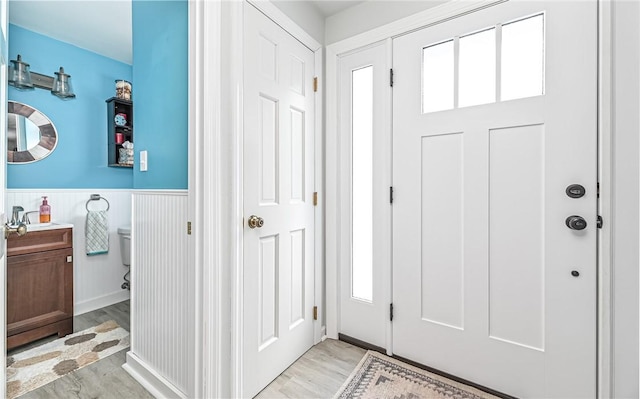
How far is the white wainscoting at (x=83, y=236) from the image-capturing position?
89.6 inches

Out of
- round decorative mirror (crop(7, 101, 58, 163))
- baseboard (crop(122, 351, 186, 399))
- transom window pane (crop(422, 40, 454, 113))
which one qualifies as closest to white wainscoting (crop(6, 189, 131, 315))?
round decorative mirror (crop(7, 101, 58, 163))

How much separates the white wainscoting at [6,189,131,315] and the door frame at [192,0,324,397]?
2030 millimetres

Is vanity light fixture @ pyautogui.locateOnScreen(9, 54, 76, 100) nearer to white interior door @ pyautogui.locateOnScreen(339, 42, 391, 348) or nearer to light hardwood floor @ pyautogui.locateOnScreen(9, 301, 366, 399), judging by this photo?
A: light hardwood floor @ pyautogui.locateOnScreen(9, 301, 366, 399)

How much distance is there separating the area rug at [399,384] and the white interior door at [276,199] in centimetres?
41

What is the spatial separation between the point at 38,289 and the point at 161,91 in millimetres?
1794

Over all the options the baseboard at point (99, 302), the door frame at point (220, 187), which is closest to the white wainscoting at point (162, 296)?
the door frame at point (220, 187)

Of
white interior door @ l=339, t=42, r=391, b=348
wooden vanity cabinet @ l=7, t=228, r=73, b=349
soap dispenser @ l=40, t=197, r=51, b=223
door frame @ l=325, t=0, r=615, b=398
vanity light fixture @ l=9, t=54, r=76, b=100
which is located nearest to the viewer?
door frame @ l=325, t=0, r=615, b=398

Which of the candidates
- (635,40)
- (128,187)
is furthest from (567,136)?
(128,187)

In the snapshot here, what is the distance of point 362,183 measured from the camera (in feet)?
6.23

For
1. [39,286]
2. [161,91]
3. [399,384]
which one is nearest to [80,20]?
[161,91]

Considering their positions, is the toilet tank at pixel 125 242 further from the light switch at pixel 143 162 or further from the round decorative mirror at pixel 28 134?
the light switch at pixel 143 162

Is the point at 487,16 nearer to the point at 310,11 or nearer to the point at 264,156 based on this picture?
the point at 310,11

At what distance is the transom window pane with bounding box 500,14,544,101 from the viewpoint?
4.41 ft

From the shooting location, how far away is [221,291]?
1.28 m
